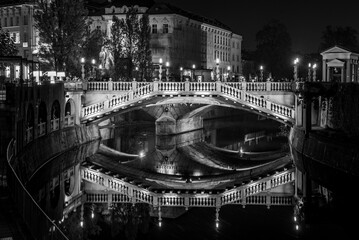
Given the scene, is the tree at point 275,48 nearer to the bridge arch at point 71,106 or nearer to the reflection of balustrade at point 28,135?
the bridge arch at point 71,106

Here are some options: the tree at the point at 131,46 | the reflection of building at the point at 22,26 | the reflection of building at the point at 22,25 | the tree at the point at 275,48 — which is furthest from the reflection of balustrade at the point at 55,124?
the tree at the point at 275,48

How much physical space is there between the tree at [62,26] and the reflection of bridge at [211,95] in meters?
8.89

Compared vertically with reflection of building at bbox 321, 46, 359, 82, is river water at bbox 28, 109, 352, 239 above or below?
below

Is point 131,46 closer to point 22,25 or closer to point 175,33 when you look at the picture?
point 22,25

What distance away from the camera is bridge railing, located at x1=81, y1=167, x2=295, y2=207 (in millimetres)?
32812

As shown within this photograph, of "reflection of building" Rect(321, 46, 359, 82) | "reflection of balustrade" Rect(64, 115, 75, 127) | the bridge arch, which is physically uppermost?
"reflection of building" Rect(321, 46, 359, 82)

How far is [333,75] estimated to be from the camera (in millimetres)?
55969

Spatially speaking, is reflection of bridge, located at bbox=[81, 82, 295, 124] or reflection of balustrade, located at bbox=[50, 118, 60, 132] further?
reflection of bridge, located at bbox=[81, 82, 295, 124]

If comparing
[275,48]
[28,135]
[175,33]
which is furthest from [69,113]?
[275,48]

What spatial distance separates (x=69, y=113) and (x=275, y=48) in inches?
2953

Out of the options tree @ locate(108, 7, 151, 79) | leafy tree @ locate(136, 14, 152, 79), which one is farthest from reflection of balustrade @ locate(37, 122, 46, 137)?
leafy tree @ locate(136, 14, 152, 79)

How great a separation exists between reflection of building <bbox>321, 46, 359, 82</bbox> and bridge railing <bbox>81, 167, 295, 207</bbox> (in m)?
15.6

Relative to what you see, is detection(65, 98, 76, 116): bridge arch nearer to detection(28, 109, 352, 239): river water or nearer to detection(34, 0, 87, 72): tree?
detection(28, 109, 352, 239): river water

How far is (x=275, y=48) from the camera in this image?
121 meters
